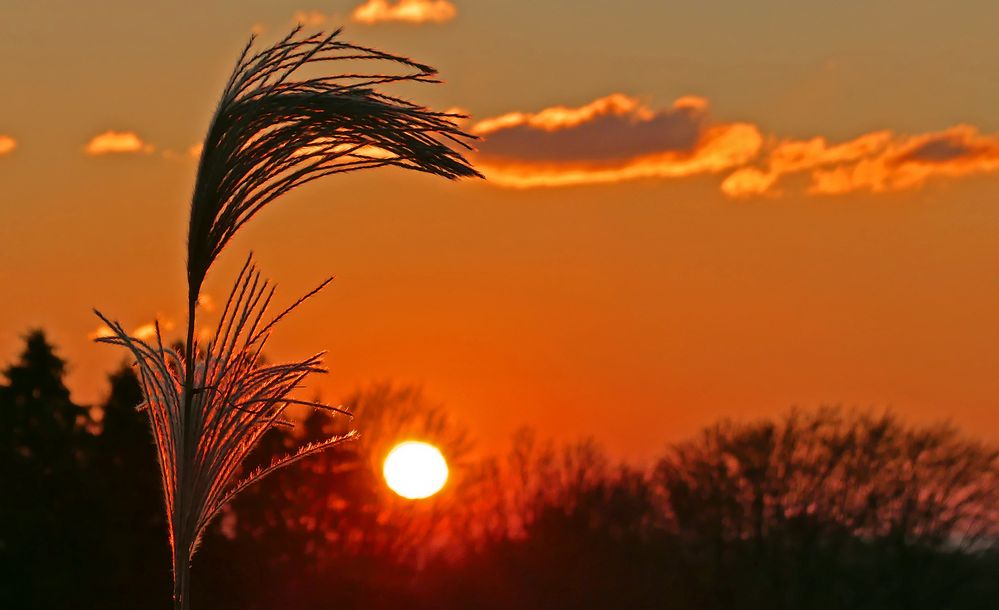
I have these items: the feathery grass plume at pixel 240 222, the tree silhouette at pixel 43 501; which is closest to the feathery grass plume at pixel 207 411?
the feathery grass plume at pixel 240 222

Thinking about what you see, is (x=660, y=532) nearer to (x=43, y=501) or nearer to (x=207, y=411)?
(x=43, y=501)

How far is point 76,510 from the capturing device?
42750 millimetres

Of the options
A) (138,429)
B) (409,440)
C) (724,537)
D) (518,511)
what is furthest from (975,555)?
(138,429)

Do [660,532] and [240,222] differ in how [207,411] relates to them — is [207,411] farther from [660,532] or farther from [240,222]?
[660,532]

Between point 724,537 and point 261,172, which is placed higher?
point 724,537

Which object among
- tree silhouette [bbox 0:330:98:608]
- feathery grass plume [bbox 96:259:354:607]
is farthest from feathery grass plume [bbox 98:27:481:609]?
tree silhouette [bbox 0:330:98:608]

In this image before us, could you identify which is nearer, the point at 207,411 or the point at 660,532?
the point at 207,411

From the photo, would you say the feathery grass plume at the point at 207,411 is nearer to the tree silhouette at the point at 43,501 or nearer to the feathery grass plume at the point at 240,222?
the feathery grass plume at the point at 240,222

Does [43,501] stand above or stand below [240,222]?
above

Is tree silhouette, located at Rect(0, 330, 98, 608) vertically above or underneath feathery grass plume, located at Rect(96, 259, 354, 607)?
above

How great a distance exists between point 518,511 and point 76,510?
22.9 meters

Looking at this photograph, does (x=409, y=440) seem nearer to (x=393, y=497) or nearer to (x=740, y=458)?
(x=393, y=497)

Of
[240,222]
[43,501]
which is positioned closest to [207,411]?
[240,222]

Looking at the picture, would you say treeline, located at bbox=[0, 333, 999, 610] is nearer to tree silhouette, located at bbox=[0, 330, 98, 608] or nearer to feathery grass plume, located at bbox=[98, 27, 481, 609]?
tree silhouette, located at bbox=[0, 330, 98, 608]
